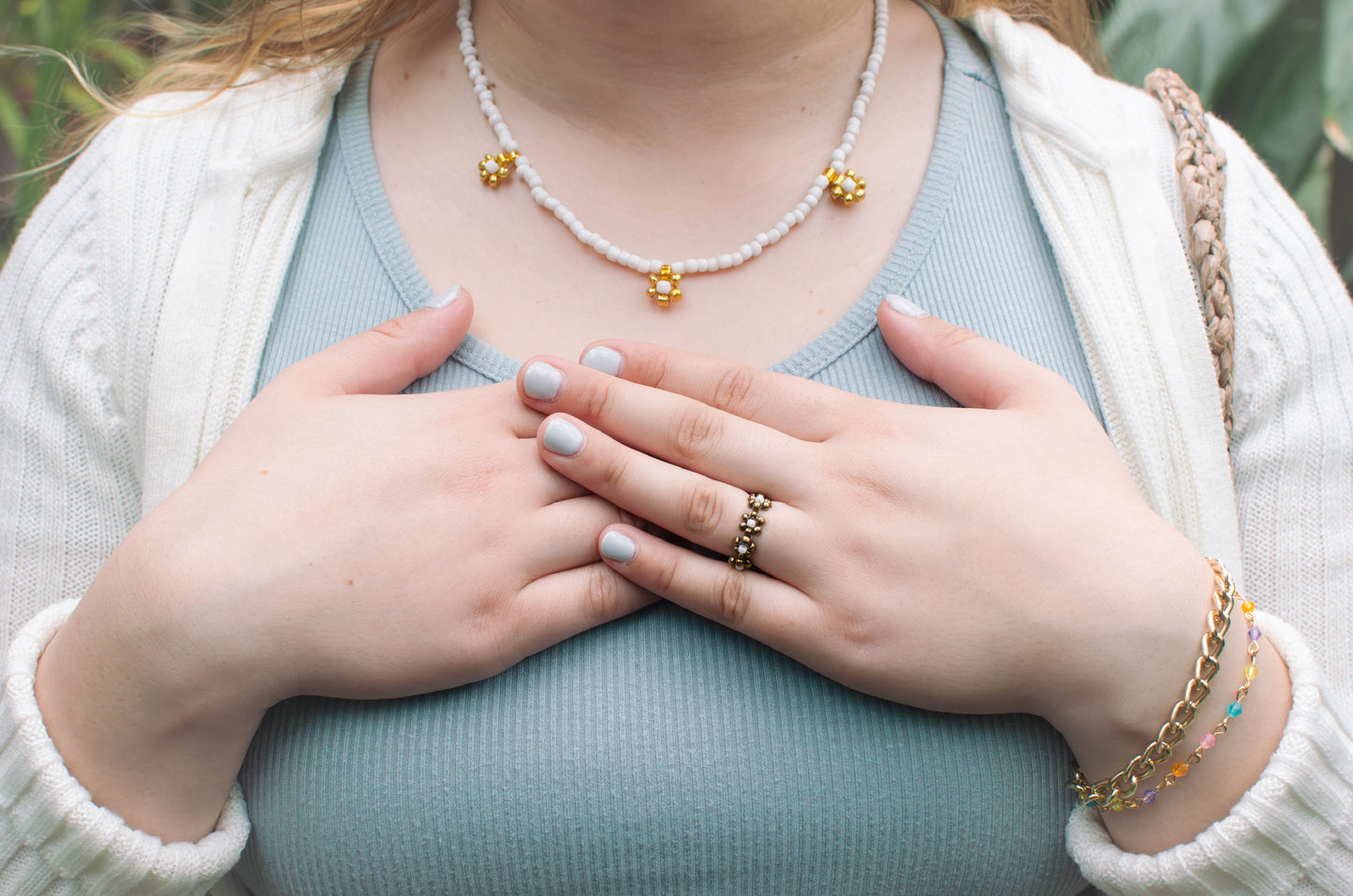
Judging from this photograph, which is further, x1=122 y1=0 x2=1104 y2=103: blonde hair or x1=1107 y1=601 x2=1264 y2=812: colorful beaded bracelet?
x1=122 y1=0 x2=1104 y2=103: blonde hair

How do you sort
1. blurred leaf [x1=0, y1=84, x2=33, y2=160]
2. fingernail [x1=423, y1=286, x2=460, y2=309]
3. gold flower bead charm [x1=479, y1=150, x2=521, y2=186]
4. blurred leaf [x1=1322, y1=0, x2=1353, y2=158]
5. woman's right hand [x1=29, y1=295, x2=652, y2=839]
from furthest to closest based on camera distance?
blurred leaf [x1=0, y1=84, x2=33, y2=160], blurred leaf [x1=1322, y1=0, x2=1353, y2=158], gold flower bead charm [x1=479, y1=150, x2=521, y2=186], fingernail [x1=423, y1=286, x2=460, y2=309], woman's right hand [x1=29, y1=295, x2=652, y2=839]

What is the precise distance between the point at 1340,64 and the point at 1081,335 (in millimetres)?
886

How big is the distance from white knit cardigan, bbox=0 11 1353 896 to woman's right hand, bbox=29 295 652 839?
72 mm

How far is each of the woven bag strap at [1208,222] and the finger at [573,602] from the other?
1.69 ft

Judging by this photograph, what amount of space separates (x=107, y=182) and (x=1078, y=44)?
1.08 metres

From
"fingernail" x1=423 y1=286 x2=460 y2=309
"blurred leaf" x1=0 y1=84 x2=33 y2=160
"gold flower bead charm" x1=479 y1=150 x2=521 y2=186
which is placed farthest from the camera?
"blurred leaf" x1=0 y1=84 x2=33 y2=160

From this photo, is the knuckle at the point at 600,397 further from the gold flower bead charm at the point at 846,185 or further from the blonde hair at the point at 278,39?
the blonde hair at the point at 278,39

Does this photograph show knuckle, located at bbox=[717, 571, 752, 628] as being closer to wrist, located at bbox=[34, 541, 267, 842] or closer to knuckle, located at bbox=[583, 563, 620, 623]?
knuckle, located at bbox=[583, 563, 620, 623]

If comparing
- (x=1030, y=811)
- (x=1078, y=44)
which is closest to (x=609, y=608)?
(x=1030, y=811)

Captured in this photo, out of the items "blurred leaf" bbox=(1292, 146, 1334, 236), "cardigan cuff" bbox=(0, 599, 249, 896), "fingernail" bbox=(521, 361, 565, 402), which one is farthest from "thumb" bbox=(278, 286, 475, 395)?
"blurred leaf" bbox=(1292, 146, 1334, 236)

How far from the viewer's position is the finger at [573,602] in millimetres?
658

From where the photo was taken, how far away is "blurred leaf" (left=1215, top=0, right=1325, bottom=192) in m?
1.32

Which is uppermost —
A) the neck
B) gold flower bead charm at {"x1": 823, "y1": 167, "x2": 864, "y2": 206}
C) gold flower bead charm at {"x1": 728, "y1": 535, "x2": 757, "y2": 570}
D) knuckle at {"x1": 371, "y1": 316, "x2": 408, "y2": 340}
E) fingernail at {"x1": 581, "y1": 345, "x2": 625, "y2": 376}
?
the neck

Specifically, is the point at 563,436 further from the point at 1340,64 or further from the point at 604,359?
the point at 1340,64
